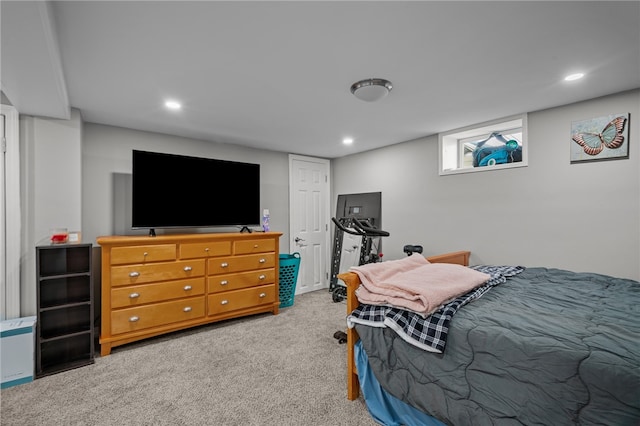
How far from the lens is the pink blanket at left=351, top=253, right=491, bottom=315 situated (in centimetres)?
154

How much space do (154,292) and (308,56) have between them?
2.46 meters

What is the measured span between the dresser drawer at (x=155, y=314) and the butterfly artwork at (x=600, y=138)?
3.76m

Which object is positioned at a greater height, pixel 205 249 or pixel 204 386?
pixel 205 249

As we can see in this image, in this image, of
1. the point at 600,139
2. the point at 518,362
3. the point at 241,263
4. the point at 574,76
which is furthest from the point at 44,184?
the point at 600,139

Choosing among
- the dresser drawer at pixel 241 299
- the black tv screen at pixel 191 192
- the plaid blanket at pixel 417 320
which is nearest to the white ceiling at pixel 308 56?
the black tv screen at pixel 191 192

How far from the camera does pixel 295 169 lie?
449cm

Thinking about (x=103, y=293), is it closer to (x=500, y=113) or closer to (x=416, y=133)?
(x=416, y=133)

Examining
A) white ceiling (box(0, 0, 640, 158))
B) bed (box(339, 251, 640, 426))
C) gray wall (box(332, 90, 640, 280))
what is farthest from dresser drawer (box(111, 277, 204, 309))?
gray wall (box(332, 90, 640, 280))

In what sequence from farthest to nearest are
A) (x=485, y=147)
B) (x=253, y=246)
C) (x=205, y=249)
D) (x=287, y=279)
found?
Answer: (x=287, y=279) < (x=253, y=246) < (x=485, y=147) < (x=205, y=249)

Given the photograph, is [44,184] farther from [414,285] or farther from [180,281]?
[414,285]

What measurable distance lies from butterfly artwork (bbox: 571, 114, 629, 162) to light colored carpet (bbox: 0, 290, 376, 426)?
2.67 metres

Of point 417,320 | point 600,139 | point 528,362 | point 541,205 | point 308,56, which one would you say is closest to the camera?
point 528,362

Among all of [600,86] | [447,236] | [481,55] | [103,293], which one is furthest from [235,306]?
[600,86]

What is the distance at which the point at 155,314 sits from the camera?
2.71m
